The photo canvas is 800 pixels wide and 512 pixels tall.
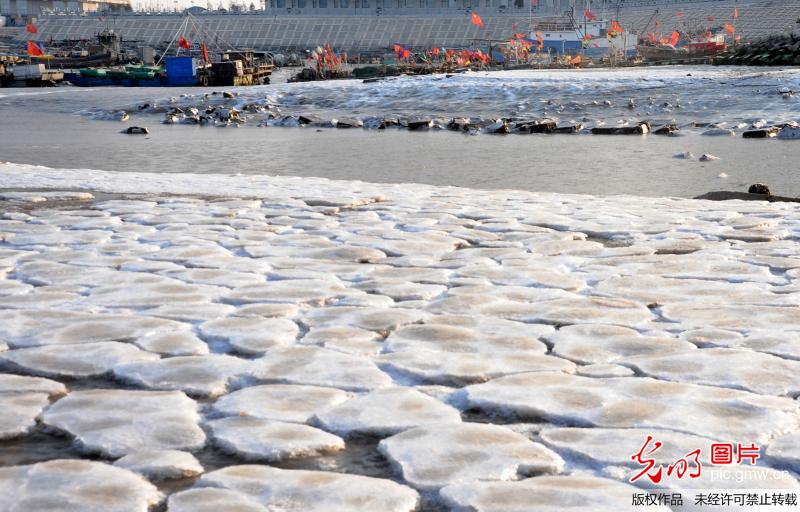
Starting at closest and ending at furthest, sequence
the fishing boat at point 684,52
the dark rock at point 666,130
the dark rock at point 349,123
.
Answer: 1. the dark rock at point 666,130
2. the dark rock at point 349,123
3. the fishing boat at point 684,52

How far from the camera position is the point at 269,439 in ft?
9.63

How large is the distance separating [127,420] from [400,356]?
108cm

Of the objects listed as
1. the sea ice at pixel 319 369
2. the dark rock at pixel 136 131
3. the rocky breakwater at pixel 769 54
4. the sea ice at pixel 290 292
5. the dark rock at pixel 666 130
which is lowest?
the dark rock at pixel 136 131

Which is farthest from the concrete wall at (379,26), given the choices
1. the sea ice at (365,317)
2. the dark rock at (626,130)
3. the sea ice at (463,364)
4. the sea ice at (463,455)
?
the sea ice at (463,455)

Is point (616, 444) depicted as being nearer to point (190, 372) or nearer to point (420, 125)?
point (190, 372)

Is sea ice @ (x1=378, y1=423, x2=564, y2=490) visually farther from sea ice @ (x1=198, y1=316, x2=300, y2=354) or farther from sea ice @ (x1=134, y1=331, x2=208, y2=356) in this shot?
sea ice @ (x1=134, y1=331, x2=208, y2=356)

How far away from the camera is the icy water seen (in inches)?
493

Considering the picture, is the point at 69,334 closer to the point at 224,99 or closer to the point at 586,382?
the point at 586,382

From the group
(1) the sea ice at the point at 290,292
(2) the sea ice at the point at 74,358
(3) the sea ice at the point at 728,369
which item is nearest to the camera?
(3) the sea ice at the point at 728,369

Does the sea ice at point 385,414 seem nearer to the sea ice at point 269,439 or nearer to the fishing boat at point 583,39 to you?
the sea ice at point 269,439

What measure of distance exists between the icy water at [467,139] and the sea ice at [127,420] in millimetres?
8035

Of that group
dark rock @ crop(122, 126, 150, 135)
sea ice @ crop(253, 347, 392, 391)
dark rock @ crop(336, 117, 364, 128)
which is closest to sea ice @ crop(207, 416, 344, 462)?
sea ice @ crop(253, 347, 392, 391)

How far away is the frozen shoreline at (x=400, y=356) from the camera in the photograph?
2711mm

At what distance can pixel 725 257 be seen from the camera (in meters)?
5.63
